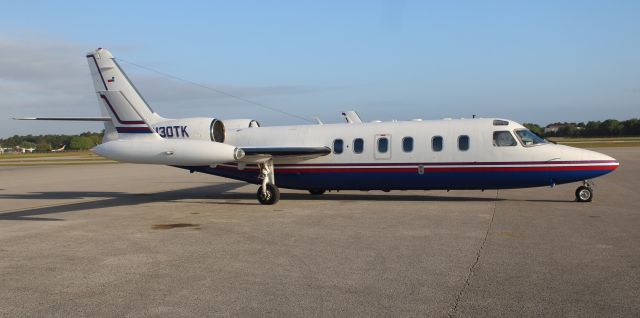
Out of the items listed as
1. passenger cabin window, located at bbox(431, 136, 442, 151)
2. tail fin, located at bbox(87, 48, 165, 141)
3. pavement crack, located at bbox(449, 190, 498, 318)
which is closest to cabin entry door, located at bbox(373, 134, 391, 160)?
passenger cabin window, located at bbox(431, 136, 442, 151)

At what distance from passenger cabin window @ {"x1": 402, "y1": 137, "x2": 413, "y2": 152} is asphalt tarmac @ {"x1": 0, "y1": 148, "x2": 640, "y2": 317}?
166 cm

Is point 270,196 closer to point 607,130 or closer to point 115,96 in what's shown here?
point 115,96

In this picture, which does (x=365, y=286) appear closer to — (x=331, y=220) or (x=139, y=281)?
(x=139, y=281)

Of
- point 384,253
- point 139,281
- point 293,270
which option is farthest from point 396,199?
point 139,281

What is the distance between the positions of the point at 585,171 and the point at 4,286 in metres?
14.8

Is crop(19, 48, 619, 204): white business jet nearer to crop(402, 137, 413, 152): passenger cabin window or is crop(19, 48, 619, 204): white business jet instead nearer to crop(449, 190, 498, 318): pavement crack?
crop(402, 137, 413, 152): passenger cabin window

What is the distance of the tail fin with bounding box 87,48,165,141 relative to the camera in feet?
62.7

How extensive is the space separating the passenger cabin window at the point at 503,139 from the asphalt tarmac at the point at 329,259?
5.89ft

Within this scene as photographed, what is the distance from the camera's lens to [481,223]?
13.3m

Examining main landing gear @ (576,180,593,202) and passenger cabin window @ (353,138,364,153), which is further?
passenger cabin window @ (353,138,364,153)

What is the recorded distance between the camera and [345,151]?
62.0 ft

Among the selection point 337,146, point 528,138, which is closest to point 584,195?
point 528,138

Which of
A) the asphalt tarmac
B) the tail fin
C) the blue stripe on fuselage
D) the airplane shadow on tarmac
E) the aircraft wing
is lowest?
the airplane shadow on tarmac

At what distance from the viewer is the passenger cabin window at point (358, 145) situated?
1869 cm
